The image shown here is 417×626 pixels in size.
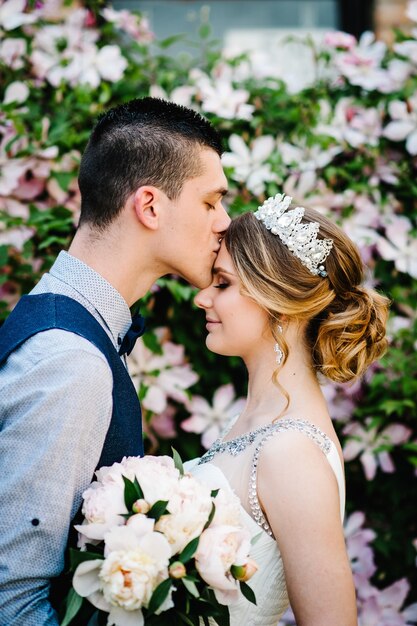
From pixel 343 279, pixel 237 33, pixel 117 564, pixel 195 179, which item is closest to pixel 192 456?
pixel 343 279

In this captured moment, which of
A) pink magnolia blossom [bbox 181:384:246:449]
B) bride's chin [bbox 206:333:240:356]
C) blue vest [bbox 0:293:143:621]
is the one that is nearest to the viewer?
blue vest [bbox 0:293:143:621]

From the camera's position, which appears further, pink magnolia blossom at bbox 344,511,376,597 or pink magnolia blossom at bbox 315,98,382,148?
pink magnolia blossom at bbox 315,98,382,148

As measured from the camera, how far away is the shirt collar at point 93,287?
6.72ft

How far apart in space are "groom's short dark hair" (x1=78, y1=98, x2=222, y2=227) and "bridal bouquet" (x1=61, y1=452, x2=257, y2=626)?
0.81 m

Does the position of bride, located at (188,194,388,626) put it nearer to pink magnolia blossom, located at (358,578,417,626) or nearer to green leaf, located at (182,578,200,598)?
green leaf, located at (182,578,200,598)

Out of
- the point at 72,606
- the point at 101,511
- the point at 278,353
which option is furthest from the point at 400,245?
the point at 72,606

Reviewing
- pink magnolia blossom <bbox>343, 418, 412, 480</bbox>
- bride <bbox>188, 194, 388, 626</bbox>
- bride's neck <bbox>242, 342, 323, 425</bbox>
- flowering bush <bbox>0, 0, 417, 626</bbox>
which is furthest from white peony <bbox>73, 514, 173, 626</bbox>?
pink magnolia blossom <bbox>343, 418, 412, 480</bbox>

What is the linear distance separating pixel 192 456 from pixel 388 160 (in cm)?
163

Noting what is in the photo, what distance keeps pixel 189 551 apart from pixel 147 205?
995 millimetres

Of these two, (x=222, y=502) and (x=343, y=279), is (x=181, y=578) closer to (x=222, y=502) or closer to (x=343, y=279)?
(x=222, y=502)

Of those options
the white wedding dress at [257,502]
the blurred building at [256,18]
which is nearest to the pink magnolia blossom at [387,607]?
the white wedding dress at [257,502]

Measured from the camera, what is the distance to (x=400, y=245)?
3230 mm

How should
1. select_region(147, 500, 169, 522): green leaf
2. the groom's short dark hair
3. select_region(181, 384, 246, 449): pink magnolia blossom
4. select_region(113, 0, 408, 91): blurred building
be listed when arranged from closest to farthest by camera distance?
select_region(147, 500, 169, 522): green leaf → the groom's short dark hair → select_region(181, 384, 246, 449): pink magnolia blossom → select_region(113, 0, 408, 91): blurred building

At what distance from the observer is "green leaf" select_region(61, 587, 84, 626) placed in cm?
161
